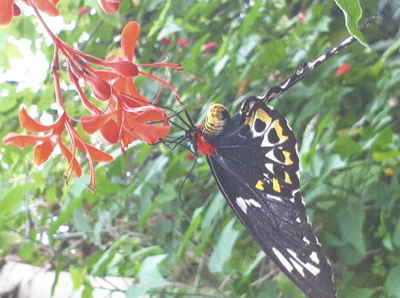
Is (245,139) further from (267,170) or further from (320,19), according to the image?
(320,19)

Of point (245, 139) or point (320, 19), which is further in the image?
point (320, 19)

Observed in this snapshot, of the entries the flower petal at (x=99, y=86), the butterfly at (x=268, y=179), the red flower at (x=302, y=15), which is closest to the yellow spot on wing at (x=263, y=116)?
the butterfly at (x=268, y=179)

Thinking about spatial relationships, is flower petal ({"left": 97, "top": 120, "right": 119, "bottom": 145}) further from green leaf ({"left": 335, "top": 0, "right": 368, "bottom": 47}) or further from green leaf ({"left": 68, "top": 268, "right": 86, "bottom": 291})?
green leaf ({"left": 68, "top": 268, "right": 86, "bottom": 291})

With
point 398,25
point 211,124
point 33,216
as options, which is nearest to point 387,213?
point 398,25

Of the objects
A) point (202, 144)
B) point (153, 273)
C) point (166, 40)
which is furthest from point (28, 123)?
point (166, 40)

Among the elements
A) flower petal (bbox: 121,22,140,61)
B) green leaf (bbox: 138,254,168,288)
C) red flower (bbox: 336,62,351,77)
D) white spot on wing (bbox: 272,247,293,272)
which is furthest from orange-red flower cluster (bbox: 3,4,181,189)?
red flower (bbox: 336,62,351,77)

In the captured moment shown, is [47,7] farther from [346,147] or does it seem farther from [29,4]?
[346,147]
